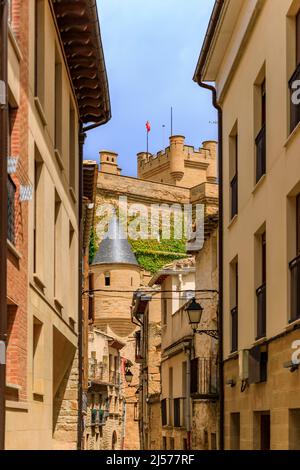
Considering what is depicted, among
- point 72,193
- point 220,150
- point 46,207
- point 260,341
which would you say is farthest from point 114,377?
point 46,207

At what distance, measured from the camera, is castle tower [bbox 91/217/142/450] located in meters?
68.1

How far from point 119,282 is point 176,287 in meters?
36.5

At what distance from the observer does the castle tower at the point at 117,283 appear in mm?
68125

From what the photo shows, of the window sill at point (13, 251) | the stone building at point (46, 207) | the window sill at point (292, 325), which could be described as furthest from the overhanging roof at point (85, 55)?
the window sill at point (292, 325)

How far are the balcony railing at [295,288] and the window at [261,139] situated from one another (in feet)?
9.62

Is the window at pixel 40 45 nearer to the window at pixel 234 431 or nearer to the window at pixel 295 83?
the window at pixel 295 83

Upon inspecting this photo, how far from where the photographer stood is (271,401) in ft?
44.7

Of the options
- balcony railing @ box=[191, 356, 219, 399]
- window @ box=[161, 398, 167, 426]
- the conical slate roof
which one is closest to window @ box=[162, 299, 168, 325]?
window @ box=[161, 398, 167, 426]

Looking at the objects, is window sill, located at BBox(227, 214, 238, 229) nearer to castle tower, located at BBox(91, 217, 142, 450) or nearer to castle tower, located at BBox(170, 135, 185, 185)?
castle tower, located at BBox(91, 217, 142, 450)

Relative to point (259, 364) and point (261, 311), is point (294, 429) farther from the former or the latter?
point (261, 311)

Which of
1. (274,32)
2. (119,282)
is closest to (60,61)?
(274,32)

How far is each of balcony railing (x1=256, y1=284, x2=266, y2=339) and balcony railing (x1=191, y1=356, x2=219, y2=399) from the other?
7906mm

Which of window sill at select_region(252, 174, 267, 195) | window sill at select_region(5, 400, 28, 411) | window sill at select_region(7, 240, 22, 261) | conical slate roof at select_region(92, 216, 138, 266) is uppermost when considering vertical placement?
conical slate roof at select_region(92, 216, 138, 266)

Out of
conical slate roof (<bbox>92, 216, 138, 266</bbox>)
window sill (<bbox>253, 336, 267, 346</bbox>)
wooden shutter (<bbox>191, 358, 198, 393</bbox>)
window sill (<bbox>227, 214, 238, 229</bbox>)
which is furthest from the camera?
conical slate roof (<bbox>92, 216, 138, 266</bbox>)
